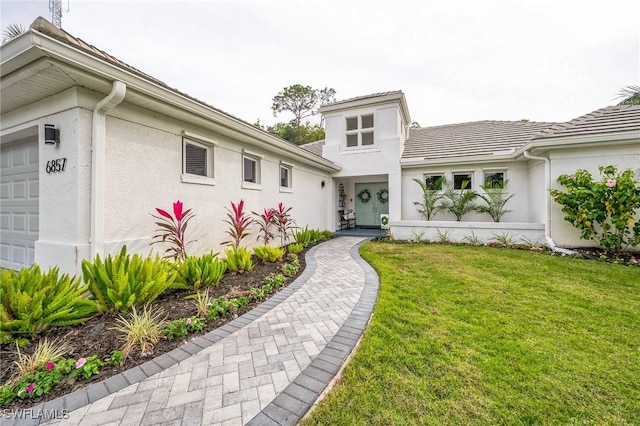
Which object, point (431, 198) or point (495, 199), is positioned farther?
point (431, 198)

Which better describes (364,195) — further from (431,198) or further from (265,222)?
(265,222)

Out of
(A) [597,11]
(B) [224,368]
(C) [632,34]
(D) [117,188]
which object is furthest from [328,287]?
(C) [632,34]

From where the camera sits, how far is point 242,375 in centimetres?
236

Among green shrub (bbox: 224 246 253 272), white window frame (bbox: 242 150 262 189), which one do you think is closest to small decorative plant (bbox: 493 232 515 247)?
white window frame (bbox: 242 150 262 189)

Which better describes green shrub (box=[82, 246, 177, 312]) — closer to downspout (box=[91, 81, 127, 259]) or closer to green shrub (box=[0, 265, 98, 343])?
green shrub (box=[0, 265, 98, 343])

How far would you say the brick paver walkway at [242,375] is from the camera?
Result: 191cm

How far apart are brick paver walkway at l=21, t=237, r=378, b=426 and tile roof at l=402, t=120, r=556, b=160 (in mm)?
10216

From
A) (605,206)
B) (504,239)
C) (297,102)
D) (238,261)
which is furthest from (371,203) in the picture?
(297,102)

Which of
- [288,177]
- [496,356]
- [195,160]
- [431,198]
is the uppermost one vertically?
[288,177]

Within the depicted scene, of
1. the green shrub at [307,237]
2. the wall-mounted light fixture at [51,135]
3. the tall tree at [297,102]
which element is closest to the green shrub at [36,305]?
the wall-mounted light fixture at [51,135]

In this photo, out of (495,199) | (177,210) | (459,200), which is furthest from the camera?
(459,200)

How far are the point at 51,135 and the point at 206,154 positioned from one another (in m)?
2.67

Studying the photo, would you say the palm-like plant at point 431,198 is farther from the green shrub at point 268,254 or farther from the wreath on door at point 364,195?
the green shrub at point 268,254

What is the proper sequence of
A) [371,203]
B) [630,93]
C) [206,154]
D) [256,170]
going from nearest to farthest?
1. [630,93]
2. [206,154]
3. [256,170]
4. [371,203]
